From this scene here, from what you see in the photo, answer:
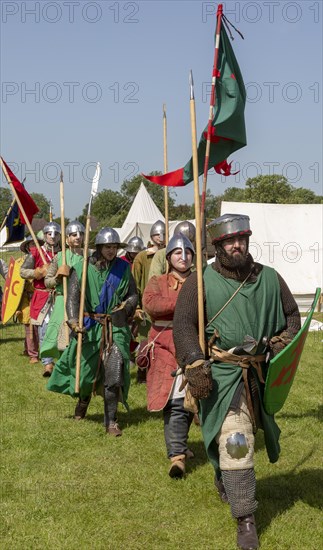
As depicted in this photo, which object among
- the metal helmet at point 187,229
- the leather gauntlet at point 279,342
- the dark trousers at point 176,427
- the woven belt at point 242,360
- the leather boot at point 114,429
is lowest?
the leather boot at point 114,429

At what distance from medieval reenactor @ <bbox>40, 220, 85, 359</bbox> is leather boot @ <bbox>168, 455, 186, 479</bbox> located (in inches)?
86.7

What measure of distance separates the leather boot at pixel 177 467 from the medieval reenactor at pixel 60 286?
220 cm

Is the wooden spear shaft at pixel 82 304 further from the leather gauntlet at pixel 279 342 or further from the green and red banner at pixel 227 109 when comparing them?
the leather gauntlet at pixel 279 342

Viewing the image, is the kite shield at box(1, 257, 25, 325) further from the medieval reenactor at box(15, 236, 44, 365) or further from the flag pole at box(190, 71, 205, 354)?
the flag pole at box(190, 71, 205, 354)

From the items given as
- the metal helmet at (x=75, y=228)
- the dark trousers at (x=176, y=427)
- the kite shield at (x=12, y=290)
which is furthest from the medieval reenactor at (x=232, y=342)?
the kite shield at (x=12, y=290)

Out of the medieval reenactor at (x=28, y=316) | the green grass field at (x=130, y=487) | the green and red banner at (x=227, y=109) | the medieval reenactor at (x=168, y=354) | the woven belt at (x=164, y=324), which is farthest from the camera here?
the medieval reenactor at (x=28, y=316)

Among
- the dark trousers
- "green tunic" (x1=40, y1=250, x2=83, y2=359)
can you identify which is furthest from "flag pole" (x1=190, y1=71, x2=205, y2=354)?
"green tunic" (x1=40, y1=250, x2=83, y2=359)

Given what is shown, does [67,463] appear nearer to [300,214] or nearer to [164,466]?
[164,466]

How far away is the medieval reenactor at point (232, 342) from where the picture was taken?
432 centimetres

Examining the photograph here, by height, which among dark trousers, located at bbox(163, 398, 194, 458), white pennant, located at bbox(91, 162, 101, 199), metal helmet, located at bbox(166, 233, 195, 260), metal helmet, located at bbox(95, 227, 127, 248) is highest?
white pennant, located at bbox(91, 162, 101, 199)

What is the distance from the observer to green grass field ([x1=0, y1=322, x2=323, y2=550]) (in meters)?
4.41

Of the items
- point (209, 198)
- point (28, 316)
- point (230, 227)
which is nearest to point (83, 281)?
point (230, 227)

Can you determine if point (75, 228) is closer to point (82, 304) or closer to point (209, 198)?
point (82, 304)

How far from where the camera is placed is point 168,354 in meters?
6.02
